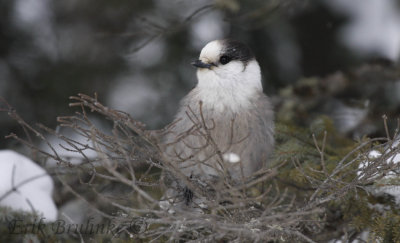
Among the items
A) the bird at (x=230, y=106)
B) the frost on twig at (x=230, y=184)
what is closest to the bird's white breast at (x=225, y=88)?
the bird at (x=230, y=106)

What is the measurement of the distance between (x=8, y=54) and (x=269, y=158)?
8.35ft

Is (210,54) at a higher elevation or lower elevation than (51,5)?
lower

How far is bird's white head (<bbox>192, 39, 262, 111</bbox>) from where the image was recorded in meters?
2.80

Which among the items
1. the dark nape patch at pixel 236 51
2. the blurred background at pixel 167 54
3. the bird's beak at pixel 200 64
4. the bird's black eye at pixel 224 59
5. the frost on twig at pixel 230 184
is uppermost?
the blurred background at pixel 167 54

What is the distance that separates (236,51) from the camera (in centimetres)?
291

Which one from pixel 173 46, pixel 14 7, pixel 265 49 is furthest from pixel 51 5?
pixel 265 49

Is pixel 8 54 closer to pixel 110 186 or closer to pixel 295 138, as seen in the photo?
pixel 110 186

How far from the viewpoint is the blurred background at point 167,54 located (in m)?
3.86

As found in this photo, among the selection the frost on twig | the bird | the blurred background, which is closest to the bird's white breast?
the bird

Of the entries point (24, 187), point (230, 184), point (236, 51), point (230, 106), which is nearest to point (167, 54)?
point (236, 51)

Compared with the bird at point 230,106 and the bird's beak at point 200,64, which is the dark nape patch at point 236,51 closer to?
the bird at point 230,106

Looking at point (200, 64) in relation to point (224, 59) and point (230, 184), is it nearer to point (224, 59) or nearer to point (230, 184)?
point (224, 59)

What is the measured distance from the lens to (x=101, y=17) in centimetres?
435

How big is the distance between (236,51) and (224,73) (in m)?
0.17
